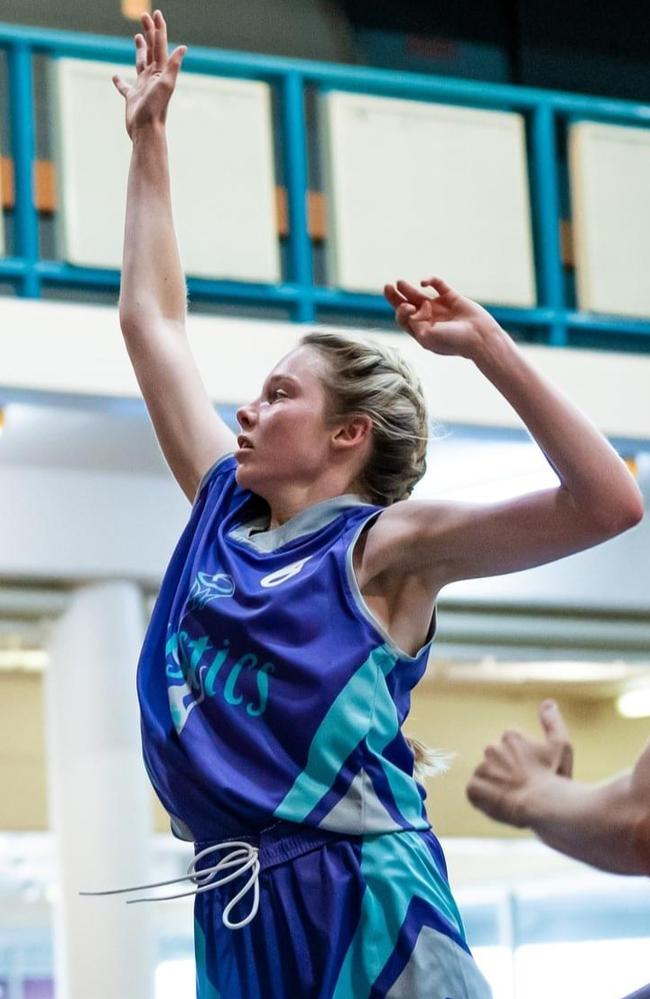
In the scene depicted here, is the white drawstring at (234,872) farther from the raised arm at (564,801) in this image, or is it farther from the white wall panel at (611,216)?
the white wall panel at (611,216)

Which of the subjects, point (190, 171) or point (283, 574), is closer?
point (283, 574)

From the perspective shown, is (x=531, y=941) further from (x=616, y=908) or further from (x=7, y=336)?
(x=7, y=336)

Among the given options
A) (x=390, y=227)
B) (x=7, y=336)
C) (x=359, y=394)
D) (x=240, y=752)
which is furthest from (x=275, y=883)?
(x=390, y=227)

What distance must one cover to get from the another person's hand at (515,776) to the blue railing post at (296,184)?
3.72 meters

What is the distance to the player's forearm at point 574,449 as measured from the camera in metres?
1.55

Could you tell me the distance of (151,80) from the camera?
2.03 metres

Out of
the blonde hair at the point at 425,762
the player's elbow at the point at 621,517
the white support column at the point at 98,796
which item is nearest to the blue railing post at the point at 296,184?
the white support column at the point at 98,796

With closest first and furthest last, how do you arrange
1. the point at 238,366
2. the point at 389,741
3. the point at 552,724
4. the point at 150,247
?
the point at 552,724 → the point at 389,741 → the point at 150,247 → the point at 238,366

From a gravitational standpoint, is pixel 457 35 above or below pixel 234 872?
above

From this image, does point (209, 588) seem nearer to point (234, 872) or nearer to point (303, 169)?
point (234, 872)

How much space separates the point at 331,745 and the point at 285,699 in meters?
0.06

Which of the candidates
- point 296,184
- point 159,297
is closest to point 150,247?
point 159,297

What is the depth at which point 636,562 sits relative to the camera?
6.00 meters

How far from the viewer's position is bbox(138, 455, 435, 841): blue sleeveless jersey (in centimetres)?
163
